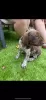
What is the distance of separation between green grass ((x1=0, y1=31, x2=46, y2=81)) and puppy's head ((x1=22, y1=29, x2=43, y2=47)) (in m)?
0.06

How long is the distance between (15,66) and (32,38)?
8.2 inches

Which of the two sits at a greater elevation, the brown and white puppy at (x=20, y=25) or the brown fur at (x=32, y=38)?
the brown and white puppy at (x=20, y=25)

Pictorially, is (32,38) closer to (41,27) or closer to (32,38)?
(32,38)

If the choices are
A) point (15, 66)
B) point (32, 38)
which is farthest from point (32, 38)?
point (15, 66)

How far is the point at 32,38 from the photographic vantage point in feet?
3.69

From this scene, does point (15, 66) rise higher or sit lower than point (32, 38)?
lower

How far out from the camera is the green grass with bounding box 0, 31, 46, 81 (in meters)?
1.10

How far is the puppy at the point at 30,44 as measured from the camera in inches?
44.3

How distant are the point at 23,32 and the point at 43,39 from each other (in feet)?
0.45

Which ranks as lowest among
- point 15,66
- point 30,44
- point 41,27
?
point 15,66

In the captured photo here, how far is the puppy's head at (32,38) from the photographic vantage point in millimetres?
1122

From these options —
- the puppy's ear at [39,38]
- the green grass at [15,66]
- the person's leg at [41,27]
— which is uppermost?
the person's leg at [41,27]

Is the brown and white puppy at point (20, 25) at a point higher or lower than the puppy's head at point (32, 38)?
higher
